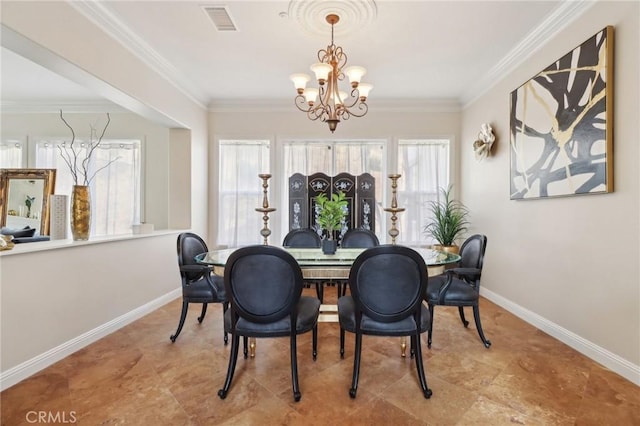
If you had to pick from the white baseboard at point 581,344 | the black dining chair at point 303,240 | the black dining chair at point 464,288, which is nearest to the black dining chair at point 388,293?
the black dining chair at point 464,288

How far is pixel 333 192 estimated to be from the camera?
15.0ft

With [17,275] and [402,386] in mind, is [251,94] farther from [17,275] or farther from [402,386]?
[402,386]

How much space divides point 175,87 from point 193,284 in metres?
2.55

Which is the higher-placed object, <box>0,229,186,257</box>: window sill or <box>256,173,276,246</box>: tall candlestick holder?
<box>256,173,276,246</box>: tall candlestick holder

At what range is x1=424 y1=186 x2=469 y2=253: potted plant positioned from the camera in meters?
4.13

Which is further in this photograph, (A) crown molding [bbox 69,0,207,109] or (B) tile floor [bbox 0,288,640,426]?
(A) crown molding [bbox 69,0,207,109]

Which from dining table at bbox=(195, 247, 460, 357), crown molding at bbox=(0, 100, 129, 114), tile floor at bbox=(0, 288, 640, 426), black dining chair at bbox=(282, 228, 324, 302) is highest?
crown molding at bbox=(0, 100, 129, 114)

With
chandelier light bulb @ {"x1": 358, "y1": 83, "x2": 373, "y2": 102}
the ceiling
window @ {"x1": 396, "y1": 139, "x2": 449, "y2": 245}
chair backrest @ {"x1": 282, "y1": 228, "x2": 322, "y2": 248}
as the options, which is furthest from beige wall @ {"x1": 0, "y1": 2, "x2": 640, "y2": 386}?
chandelier light bulb @ {"x1": 358, "y1": 83, "x2": 373, "y2": 102}

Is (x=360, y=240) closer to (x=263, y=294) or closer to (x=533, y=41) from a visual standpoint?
(x=263, y=294)

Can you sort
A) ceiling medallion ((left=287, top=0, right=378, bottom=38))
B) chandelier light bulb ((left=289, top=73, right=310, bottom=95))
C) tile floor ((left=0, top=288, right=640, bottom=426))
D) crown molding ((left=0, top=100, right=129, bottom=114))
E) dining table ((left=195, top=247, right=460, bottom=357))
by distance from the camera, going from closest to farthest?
1. tile floor ((left=0, top=288, right=640, bottom=426))
2. dining table ((left=195, top=247, right=460, bottom=357))
3. ceiling medallion ((left=287, top=0, right=378, bottom=38))
4. chandelier light bulb ((left=289, top=73, right=310, bottom=95))
5. crown molding ((left=0, top=100, right=129, bottom=114))

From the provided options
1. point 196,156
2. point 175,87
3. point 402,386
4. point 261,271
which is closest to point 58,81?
point 175,87

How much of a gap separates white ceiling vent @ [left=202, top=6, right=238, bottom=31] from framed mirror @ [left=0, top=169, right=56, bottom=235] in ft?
12.3

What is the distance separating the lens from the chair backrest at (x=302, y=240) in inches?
133

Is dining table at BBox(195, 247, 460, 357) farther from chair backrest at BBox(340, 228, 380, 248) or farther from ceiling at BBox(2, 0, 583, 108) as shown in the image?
ceiling at BBox(2, 0, 583, 108)
